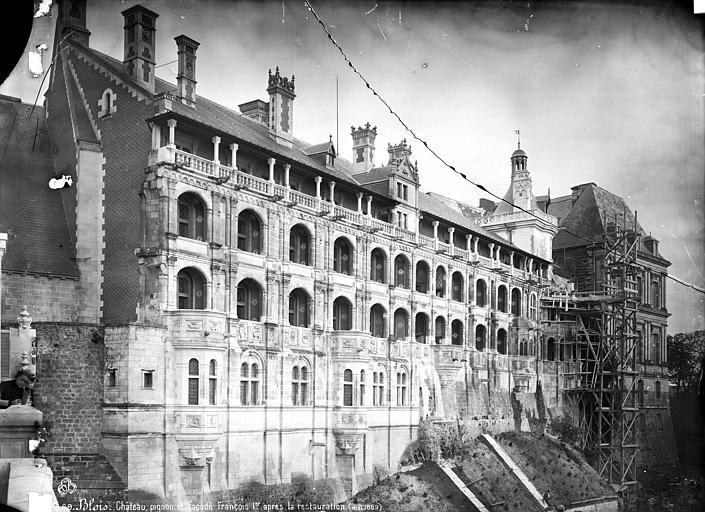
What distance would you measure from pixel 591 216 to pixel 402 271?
8.44 meters

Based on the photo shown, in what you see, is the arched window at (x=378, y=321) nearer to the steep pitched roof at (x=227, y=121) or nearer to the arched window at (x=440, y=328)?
the arched window at (x=440, y=328)

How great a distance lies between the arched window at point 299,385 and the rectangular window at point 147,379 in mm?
4786

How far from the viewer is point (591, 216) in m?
29.8

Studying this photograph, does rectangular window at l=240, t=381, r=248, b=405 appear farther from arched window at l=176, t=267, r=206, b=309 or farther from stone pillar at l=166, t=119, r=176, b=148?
stone pillar at l=166, t=119, r=176, b=148

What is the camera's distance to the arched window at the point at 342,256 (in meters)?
23.1

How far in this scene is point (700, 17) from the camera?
2033 centimetres

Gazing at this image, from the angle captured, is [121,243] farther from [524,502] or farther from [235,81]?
[524,502]

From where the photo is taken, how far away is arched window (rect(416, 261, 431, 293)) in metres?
26.6

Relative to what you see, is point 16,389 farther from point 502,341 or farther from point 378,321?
point 502,341

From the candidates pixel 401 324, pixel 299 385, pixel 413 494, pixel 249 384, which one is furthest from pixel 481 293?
pixel 249 384

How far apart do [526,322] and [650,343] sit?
4.56 meters

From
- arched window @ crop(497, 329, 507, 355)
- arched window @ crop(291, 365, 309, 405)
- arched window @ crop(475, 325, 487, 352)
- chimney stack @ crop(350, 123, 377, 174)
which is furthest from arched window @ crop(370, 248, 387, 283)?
arched window @ crop(497, 329, 507, 355)

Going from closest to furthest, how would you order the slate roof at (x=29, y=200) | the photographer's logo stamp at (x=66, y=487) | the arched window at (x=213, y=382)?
the photographer's logo stamp at (x=66, y=487) → the slate roof at (x=29, y=200) → the arched window at (x=213, y=382)

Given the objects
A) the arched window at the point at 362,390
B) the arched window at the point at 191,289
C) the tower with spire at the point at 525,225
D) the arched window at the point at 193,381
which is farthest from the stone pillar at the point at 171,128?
the tower with spire at the point at 525,225
